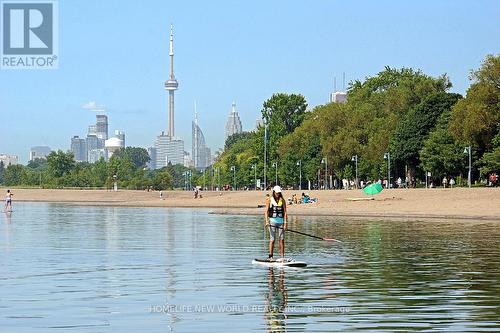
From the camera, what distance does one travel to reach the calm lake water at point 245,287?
15.0 metres

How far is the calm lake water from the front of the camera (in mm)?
14992

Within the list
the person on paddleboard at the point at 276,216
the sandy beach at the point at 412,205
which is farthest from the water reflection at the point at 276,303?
the sandy beach at the point at 412,205

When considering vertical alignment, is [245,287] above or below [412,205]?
below

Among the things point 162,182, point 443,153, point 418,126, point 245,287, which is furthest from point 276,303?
point 162,182

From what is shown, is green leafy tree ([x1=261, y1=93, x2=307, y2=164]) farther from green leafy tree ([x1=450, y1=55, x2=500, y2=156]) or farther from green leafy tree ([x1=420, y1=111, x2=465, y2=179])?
green leafy tree ([x1=450, y1=55, x2=500, y2=156])

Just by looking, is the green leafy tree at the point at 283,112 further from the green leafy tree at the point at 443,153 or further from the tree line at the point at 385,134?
the green leafy tree at the point at 443,153

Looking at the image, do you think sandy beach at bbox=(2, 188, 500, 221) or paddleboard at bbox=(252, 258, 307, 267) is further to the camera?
sandy beach at bbox=(2, 188, 500, 221)

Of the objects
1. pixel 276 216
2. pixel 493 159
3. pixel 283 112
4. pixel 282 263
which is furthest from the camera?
pixel 283 112

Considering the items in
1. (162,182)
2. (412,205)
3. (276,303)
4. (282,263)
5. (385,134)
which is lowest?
(276,303)

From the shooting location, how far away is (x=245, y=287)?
20.0 meters

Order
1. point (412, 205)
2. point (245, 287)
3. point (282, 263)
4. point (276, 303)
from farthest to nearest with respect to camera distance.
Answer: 1. point (412, 205)
2. point (282, 263)
3. point (245, 287)
4. point (276, 303)

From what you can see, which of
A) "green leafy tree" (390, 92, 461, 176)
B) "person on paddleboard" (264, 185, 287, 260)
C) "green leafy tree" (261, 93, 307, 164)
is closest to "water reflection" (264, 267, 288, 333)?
"person on paddleboard" (264, 185, 287, 260)

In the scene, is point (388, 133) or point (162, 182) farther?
point (162, 182)

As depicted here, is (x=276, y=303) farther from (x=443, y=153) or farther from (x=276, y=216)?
(x=443, y=153)
